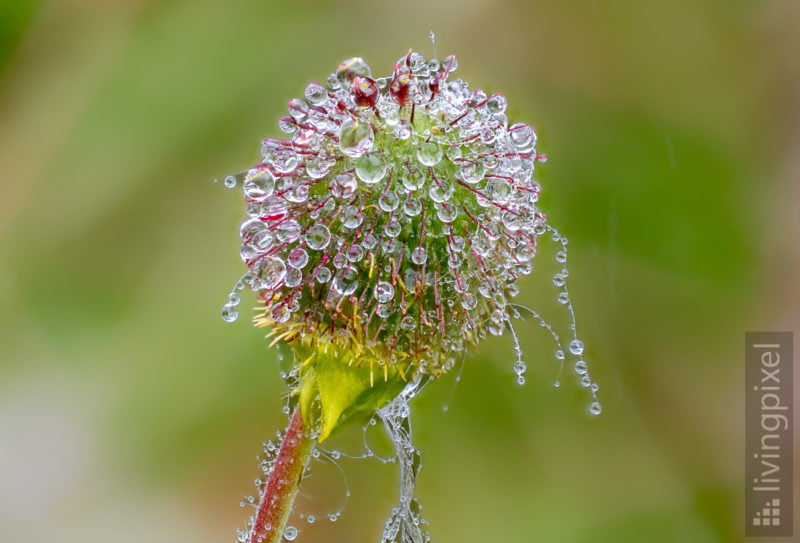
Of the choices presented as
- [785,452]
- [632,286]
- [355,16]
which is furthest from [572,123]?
[785,452]

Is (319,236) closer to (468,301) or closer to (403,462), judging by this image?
(468,301)

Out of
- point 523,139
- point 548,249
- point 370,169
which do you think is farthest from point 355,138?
point 548,249

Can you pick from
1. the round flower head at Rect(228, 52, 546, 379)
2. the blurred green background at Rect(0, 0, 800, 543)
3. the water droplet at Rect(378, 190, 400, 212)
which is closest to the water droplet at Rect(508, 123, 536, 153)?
the round flower head at Rect(228, 52, 546, 379)

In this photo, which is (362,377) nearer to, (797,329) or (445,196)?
(445,196)

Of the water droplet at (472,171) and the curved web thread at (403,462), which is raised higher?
the water droplet at (472,171)

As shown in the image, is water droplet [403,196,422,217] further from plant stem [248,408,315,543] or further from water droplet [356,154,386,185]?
plant stem [248,408,315,543]

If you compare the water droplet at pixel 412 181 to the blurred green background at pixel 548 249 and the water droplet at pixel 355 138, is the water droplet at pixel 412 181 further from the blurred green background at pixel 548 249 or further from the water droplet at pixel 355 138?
the blurred green background at pixel 548 249

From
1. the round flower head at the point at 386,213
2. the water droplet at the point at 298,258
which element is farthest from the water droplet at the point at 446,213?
the water droplet at the point at 298,258
